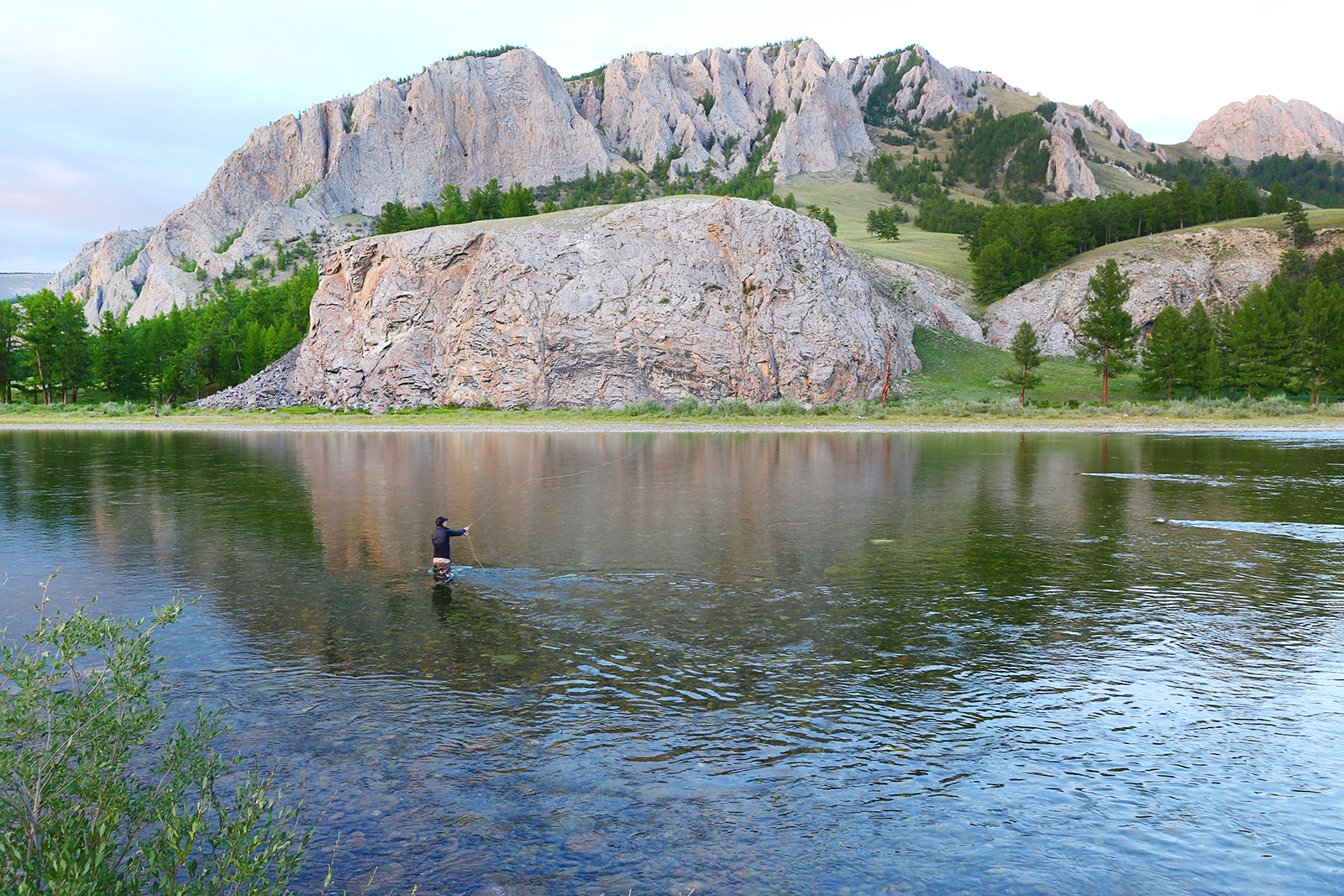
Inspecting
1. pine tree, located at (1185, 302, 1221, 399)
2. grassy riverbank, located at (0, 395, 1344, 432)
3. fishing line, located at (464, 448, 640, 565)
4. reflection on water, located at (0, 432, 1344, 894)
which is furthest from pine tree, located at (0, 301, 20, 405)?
pine tree, located at (1185, 302, 1221, 399)

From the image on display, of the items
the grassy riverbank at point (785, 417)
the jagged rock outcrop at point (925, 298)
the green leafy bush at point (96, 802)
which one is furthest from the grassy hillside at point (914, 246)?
the green leafy bush at point (96, 802)

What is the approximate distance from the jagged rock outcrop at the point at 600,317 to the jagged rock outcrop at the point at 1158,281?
31.2 meters

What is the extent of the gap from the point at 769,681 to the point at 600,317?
81539mm

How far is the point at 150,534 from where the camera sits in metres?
20.9

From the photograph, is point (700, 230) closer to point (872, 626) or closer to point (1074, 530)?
point (1074, 530)

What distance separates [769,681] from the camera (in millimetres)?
10656

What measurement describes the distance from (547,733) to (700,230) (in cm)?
8984

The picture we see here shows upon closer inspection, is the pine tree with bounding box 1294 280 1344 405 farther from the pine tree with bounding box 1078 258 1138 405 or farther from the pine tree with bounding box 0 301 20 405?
the pine tree with bounding box 0 301 20 405

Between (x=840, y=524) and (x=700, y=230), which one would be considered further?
(x=700, y=230)

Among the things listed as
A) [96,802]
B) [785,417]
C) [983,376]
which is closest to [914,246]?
[983,376]

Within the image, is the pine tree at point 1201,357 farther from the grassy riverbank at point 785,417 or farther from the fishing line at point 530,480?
the fishing line at point 530,480

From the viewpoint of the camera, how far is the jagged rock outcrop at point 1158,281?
111688 mm

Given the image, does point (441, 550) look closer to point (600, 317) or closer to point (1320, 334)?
point (600, 317)

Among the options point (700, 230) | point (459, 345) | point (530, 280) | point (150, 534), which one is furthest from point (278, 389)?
point (150, 534)
